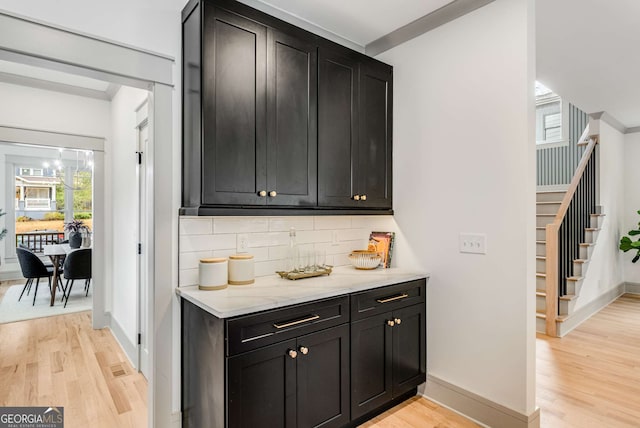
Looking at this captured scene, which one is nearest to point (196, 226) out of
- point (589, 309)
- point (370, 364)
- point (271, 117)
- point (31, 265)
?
point (271, 117)

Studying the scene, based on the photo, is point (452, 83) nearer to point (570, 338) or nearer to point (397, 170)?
point (397, 170)

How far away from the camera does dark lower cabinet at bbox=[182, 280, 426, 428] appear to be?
5.42 feet

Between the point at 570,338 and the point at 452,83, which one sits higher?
the point at 452,83

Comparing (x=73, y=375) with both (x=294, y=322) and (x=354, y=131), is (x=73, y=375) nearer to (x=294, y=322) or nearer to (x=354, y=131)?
(x=294, y=322)

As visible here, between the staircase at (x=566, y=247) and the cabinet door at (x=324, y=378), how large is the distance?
3030mm

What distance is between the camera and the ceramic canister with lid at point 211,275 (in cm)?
201

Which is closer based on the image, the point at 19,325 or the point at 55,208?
the point at 19,325

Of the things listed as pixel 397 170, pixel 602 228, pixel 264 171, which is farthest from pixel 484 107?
pixel 602 228

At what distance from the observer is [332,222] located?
2.91m

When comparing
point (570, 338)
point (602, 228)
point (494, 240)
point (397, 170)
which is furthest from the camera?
point (602, 228)

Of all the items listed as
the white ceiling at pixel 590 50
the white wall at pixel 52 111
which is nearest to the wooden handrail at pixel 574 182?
the white ceiling at pixel 590 50

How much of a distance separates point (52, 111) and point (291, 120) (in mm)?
3233

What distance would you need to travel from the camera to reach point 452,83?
246 centimetres

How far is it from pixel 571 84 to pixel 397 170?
276 centimetres
